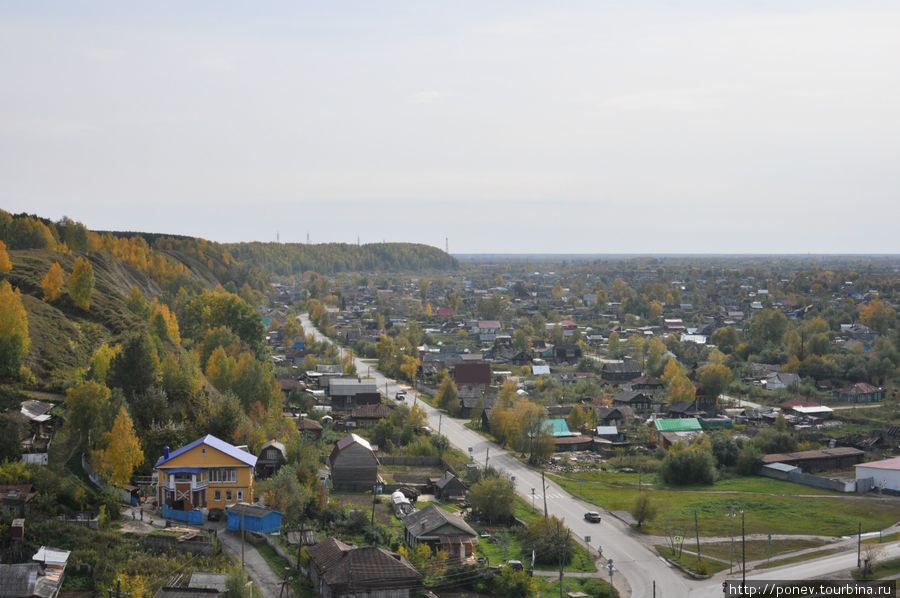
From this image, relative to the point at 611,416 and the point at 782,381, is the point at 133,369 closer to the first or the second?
the point at 611,416

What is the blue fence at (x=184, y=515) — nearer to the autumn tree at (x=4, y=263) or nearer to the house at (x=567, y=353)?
the autumn tree at (x=4, y=263)

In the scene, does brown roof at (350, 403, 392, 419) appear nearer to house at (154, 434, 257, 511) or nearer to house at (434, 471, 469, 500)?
house at (434, 471, 469, 500)

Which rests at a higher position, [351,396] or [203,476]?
[203,476]

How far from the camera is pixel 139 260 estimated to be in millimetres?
79938

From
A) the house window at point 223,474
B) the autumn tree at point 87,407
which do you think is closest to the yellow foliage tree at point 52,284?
the autumn tree at point 87,407

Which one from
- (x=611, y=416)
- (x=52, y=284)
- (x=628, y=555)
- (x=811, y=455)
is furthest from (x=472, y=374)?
(x=628, y=555)

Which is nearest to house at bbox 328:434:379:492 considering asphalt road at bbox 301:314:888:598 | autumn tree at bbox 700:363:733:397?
asphalt road at bbox 301:314:888:598

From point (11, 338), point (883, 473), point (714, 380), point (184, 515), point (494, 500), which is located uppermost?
point (11, 338)

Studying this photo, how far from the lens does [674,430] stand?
44.3 m

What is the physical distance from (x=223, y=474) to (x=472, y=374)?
1210 inches

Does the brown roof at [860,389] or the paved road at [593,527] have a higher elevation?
the brown roof at [860,389]

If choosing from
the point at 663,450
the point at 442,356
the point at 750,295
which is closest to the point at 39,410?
the point at 663,450

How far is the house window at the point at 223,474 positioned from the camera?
27.2m

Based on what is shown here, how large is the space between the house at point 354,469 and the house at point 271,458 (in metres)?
2.13
